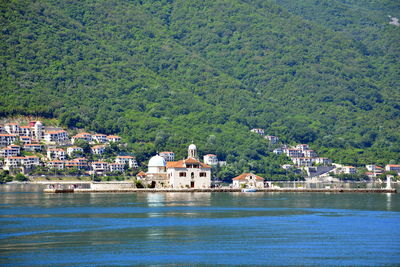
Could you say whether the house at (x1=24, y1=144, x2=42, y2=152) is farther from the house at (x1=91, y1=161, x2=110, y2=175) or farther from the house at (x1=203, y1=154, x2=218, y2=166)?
the house at (x1=203, y1=154, x2=218, y2=166)

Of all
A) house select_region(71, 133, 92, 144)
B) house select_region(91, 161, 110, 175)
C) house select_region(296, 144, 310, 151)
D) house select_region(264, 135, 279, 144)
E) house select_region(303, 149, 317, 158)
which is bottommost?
house select_region(91, 161, 110, 175)

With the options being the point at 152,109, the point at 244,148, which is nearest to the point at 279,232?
the point at 244,148

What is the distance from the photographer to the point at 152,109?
188625mm

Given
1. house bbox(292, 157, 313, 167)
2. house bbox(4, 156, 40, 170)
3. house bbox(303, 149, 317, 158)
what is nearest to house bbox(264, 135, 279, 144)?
house bbox(303, 149, 317, 158)

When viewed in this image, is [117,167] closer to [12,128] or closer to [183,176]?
[12,128]

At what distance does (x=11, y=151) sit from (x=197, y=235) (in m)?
104

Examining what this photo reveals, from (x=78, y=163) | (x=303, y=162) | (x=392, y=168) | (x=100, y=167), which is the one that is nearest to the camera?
(x=100, y=167)

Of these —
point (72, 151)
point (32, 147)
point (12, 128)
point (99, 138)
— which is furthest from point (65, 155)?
point (12, 128)

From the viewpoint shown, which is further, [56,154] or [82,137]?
[82,137]

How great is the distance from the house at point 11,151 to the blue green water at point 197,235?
75296 mm

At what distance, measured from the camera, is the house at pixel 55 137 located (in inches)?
6083

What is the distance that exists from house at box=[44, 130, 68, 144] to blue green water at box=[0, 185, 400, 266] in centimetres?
8260

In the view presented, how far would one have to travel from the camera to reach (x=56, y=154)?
14912 cm

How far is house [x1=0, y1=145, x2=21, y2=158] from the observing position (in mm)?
146250
